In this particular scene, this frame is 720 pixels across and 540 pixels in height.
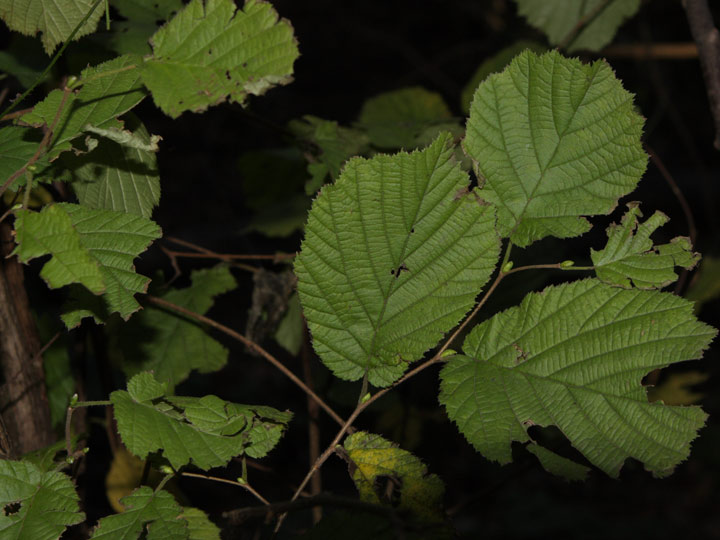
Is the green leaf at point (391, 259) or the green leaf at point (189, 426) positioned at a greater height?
the green leaf at point (391, 259)

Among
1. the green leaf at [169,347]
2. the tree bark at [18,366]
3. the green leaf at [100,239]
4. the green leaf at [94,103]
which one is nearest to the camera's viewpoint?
the green leaf at [100,239]

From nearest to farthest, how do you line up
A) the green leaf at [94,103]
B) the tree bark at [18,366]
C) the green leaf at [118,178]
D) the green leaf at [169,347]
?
the green leaf at [94,103]
the green leaf at [118,178]
the tree bark at [18,366]
the green leaf at [169,347]

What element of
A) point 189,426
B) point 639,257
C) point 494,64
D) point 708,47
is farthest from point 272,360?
point 494,64

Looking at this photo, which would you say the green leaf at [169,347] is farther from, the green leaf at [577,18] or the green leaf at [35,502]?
the green leaf at [577,18]

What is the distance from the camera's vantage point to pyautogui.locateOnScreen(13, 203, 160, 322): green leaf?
680mm

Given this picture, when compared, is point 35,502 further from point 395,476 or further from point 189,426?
point 395,476

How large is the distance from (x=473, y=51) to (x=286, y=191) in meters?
3.91

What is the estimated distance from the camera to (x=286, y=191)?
1.80 meters

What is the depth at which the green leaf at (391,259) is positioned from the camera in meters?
0.80

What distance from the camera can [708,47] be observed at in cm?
114

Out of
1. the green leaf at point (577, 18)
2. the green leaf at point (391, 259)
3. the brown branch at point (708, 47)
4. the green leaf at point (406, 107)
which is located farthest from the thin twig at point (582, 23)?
the green leaf at point (391, 259)

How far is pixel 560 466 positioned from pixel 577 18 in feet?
4.77

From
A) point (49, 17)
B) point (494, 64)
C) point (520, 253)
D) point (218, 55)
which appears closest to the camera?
point (218, 55)

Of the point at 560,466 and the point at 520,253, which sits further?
the point at 520,253
